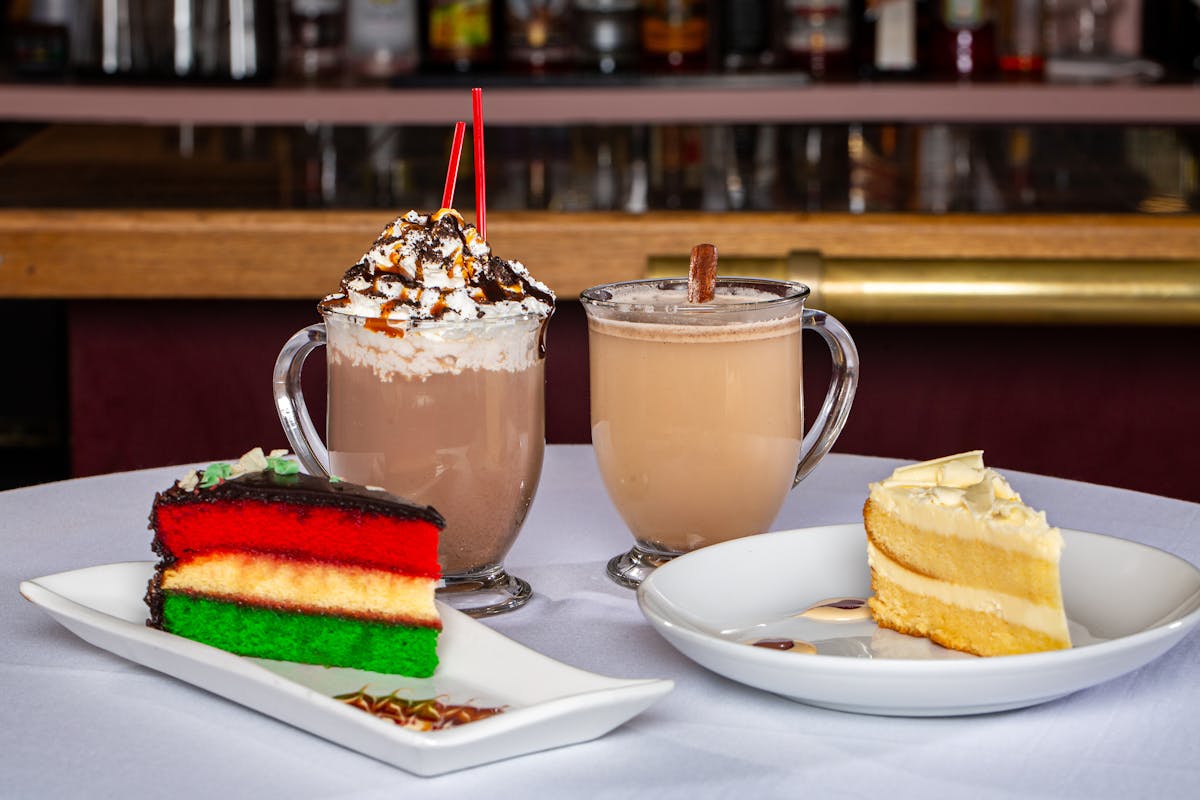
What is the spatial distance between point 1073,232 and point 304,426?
125 centimetres

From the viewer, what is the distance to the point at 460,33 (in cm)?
267

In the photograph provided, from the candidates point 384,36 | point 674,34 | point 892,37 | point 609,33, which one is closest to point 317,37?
point 384,36

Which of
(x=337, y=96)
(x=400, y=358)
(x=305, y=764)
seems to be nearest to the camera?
(x=305, y=764)

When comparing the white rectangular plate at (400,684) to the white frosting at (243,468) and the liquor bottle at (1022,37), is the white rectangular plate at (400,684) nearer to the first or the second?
the white frosting at (243,468)

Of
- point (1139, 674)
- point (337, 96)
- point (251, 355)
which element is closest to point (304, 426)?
point (1139, 674)

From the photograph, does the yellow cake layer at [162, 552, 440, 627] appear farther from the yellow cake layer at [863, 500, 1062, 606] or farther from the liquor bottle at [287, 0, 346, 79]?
the liquor bottle at [287, 0, 346, 79]

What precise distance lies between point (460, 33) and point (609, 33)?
27 cm

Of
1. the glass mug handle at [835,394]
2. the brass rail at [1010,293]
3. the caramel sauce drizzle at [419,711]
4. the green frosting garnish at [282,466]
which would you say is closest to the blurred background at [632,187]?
the brass rail at [1010,293]

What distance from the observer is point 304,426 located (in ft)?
3.44

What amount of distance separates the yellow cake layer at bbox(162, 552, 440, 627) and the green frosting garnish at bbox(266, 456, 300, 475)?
5 cm

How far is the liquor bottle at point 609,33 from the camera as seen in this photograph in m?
2.63

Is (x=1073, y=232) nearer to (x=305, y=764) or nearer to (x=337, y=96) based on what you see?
(x=337, y=96)

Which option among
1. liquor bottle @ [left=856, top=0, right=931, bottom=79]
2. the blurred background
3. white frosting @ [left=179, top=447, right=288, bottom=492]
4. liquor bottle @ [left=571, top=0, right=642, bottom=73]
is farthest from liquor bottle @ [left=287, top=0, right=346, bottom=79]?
white frosting @ [left=179, top=447, right=288, bottom=492]

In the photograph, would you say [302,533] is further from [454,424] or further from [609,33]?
[609,33]
